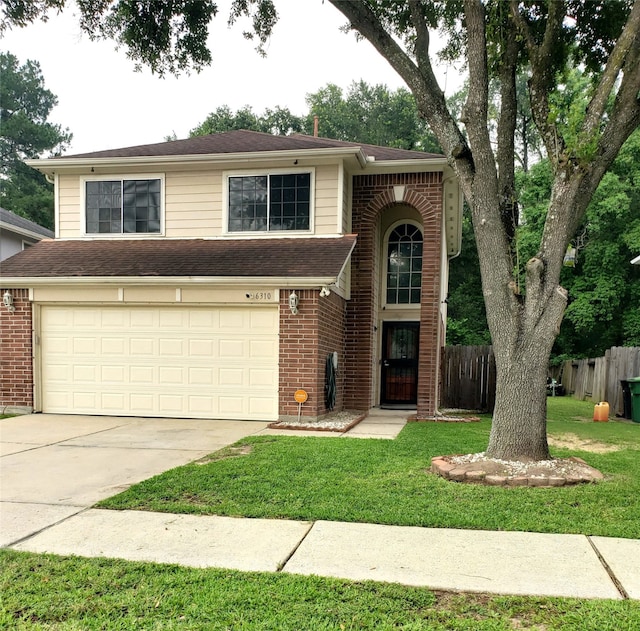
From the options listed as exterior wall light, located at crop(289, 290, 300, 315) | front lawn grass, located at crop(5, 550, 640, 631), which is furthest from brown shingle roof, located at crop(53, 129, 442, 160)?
front lawn grass, located at crop(5, 550, 640, 631)

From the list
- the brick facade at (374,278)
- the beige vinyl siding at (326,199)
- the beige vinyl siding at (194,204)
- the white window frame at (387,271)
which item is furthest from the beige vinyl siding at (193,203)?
the white window frame at (387,271)

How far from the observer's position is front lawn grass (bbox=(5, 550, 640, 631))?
2.54 metres

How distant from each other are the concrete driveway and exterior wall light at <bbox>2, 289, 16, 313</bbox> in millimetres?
2094

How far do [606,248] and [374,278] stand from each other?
49.0 ft

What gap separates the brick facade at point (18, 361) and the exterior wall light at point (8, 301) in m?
0.09

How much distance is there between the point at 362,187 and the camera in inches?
438

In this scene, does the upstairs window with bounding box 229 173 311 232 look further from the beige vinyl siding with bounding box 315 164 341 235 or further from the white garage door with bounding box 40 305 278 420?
the white garage door with bounding box 40 305 278 420

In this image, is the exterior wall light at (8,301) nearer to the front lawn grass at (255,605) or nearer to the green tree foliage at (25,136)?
the front lawn grass at (255,605)

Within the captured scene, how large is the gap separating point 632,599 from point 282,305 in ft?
23.1

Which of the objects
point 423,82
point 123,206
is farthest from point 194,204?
point 423,82

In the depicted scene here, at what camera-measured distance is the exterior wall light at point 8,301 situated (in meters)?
10.0

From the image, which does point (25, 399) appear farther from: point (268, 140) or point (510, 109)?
point (510, 109)

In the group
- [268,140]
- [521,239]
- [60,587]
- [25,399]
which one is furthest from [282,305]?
[521,239]

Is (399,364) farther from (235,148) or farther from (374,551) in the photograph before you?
(374,551)
